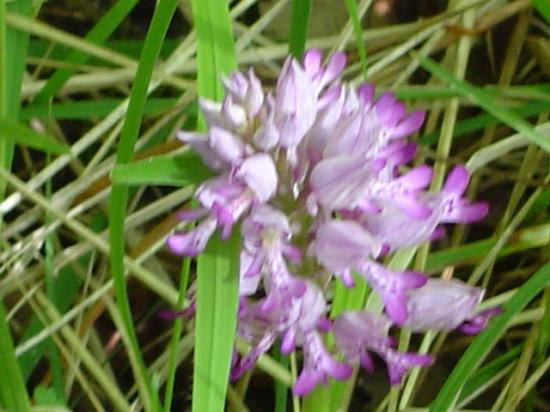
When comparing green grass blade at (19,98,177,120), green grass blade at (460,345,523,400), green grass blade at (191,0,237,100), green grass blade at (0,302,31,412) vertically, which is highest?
green grass blade at (191,0,237,100)

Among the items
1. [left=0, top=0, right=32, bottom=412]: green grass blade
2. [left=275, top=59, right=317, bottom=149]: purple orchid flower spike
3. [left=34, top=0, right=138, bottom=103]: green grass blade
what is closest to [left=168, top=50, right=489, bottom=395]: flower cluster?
[left=275, top=59, right=317, bottom=149]: purple orchid flower spike

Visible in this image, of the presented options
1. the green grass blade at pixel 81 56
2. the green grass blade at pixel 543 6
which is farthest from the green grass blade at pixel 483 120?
the green grass blade at pixel 81 56

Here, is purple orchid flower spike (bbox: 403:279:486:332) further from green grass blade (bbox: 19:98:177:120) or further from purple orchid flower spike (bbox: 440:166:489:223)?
green grass blade (bbox: 19:98:177:120)

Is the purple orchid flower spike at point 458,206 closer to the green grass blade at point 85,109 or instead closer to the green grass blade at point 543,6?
the green grass blade at point 543,6

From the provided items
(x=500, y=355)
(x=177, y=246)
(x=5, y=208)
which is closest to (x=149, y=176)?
(x=177, y=246)

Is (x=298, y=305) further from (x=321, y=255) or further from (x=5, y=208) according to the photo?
(x=5, y=208)

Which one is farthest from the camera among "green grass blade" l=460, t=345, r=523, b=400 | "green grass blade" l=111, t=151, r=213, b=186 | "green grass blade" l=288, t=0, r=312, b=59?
"green grass blade" l=460, t=345, r=523, b=400

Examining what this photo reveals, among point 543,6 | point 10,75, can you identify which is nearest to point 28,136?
point 10,75
